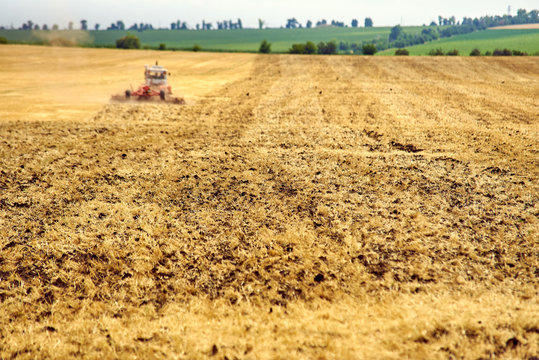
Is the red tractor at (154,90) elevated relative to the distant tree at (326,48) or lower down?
lower down

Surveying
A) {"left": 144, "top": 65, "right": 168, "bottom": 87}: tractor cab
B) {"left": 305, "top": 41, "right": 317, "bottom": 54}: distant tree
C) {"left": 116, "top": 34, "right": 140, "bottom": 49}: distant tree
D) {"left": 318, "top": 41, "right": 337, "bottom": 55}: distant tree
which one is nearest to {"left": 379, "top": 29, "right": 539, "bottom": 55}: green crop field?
{"left": 318, "top": 41, "right": 337, "bottom": 55}: distant tree

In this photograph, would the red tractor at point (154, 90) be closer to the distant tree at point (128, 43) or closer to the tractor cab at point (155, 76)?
the tractor cab at point (155, 76)

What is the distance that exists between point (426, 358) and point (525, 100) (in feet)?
72.2

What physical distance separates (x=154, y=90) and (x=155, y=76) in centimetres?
155

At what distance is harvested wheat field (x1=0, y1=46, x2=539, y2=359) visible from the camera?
4.40 m


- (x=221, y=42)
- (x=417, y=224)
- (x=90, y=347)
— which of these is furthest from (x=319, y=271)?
(x=221, y=42)

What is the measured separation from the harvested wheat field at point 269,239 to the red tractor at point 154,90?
16.3ft

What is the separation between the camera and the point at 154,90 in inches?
794

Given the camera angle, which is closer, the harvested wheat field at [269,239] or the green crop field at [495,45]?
the harvested wheat field at [269,239]

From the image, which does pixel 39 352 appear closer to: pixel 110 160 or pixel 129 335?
pixel 129 335

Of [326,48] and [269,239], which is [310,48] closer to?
[326,48]

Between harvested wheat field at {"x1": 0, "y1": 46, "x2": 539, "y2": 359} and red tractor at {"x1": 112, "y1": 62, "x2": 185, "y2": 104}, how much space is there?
4.96 metres

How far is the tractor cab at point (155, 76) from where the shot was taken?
2108 cm

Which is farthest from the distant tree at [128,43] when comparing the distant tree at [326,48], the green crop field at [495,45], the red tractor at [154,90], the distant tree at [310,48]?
the green crop field at [495,45]
